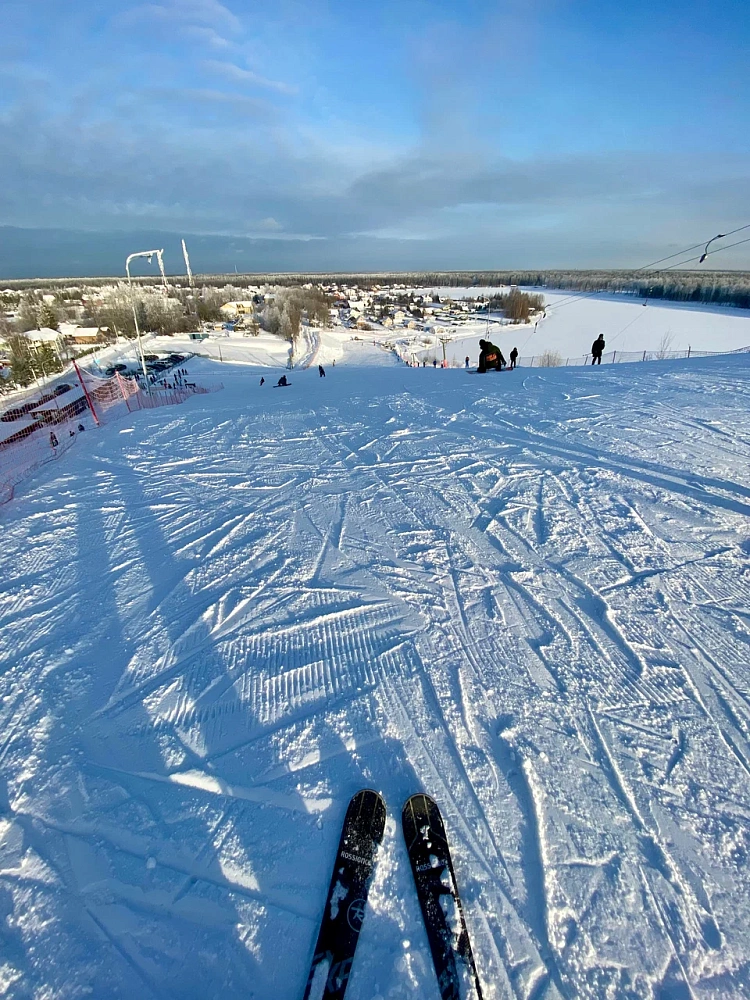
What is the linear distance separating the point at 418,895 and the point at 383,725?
2.90 feet

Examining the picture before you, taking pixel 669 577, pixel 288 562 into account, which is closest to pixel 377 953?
pixel 288 562

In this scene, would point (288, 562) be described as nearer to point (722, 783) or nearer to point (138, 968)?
point (138, 968)

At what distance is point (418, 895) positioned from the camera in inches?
81.7

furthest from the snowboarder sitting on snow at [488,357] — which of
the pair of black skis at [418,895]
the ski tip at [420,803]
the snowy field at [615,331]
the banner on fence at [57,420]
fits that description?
the snowy field at [615,331]

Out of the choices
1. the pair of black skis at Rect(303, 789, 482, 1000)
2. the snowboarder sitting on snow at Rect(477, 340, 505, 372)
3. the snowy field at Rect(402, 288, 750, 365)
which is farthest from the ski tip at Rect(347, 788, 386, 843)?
the snowy field at Rect(402, 288, 750, 365)

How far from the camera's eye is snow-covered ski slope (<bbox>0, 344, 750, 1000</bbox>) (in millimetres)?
1959

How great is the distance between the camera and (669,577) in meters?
3.97

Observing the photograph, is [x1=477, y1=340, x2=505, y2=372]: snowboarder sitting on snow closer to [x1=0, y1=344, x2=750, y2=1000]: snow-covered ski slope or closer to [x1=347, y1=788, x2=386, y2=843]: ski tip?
[x1=0, y1=344, x2=750, y2=1000]: snow-covered ski slope

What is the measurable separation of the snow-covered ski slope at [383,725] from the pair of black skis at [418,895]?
0.06m

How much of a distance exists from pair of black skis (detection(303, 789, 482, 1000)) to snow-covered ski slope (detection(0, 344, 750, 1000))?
60 mm

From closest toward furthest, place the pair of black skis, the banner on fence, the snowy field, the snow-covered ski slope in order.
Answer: the pair of black skis, the snow-covered ski slope, the banner on fence, the snowy field

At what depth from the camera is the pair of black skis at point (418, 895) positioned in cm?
183

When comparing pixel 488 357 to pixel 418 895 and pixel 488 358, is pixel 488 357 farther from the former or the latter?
pixel 418 895

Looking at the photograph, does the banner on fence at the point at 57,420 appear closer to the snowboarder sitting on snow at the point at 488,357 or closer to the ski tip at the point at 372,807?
the ski tip at the point at 372,807
